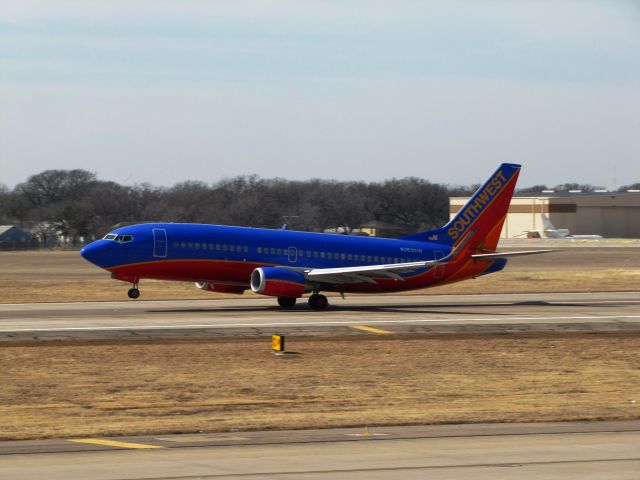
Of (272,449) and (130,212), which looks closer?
(272,449)

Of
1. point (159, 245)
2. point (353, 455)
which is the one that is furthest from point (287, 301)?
point (353, 455)

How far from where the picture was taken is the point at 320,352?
113ft

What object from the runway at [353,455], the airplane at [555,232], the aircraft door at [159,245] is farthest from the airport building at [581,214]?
the runway at [353,455]

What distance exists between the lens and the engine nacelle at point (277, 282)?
155ft

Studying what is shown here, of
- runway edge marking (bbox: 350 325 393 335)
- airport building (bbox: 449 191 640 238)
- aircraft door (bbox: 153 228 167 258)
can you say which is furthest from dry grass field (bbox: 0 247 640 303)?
airport building (bbox: 449 191 640 238)

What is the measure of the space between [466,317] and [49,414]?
80.9ft

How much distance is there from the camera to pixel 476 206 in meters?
53.9

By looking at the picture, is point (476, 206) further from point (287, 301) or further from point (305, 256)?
point (287, 301)

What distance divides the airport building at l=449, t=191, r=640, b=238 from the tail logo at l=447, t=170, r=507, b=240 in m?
125

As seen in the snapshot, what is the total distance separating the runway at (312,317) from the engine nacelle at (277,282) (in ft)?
3.15

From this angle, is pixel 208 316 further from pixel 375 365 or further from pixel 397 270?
pixel 375 365

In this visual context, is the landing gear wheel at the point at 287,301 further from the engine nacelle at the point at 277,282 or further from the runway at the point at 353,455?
the runway at the point at 353,455

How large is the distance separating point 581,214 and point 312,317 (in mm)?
146269

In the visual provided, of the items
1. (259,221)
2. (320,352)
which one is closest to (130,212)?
(259,221)
